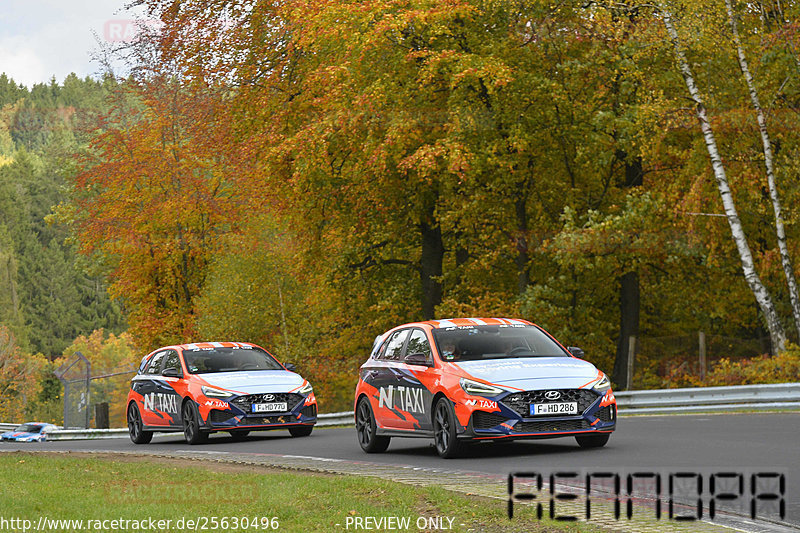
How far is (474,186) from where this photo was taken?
33500 millimetres

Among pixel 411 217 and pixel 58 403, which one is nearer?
pixel 411 217

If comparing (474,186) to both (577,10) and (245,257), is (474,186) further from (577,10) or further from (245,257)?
(245,257)

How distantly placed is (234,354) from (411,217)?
13.8 meters

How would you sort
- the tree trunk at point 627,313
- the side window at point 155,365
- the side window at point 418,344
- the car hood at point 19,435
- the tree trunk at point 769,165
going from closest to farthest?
the side window at point 418,344 < the side window at point 155,365 < the tree trunk at point 769,165 < the tree trunk at point 627,313 < the car hood at point 19,435

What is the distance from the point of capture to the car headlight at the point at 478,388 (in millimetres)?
14227

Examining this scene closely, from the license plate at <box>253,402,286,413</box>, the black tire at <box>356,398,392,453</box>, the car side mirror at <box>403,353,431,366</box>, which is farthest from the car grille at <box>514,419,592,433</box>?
the license plate at <box>253,402,286,413</box>

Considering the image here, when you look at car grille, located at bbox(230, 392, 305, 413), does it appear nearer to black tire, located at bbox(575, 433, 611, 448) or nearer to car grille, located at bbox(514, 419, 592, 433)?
black tire, located at bbox(575, 433, 611, 448)

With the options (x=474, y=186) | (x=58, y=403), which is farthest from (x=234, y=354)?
(x=58, y=403)

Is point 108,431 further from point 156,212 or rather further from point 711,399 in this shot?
point 156,212

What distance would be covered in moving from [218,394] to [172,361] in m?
2.55

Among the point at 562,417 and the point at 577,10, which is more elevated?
the point at 577,10

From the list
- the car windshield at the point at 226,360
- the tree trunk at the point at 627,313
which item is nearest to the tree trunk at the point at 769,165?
the tree trunk at the point at 627,313

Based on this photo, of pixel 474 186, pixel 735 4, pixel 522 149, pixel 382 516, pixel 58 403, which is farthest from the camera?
pixel 58 403

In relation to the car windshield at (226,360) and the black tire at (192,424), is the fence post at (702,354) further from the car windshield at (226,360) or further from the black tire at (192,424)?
the black tire at (192,424)
